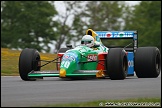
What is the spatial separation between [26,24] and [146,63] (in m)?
57.3

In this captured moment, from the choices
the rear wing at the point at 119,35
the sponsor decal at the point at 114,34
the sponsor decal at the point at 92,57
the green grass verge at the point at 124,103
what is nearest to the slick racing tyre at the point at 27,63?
the sponsor decal at the point at 92,57

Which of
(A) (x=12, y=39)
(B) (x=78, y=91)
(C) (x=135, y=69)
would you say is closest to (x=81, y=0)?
(A) (x=12, y=39)

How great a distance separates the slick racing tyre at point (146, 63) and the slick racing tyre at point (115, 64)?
227 cm

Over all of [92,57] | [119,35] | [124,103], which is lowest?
[124,103]

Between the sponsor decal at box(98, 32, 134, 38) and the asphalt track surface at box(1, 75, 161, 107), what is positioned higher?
the sponsor decal at box(98, 32, 134, 38)

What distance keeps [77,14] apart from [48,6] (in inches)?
486

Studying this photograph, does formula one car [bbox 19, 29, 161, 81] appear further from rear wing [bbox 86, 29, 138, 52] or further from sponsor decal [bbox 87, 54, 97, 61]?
rear wing [bbox 86, 29, 138, 52]

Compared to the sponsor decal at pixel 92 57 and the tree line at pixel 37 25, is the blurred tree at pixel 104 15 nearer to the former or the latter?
the tree line at pixel 37 25

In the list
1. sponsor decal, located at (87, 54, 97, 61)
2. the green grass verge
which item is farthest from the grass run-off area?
the green grass verge

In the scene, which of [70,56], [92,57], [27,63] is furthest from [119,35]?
[27,63]

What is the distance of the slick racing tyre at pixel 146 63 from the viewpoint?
21.8 metres

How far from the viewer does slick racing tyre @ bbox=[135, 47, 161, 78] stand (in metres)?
21.8

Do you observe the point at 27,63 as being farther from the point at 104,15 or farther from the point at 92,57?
the point at 104,15

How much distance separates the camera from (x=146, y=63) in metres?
21.8
